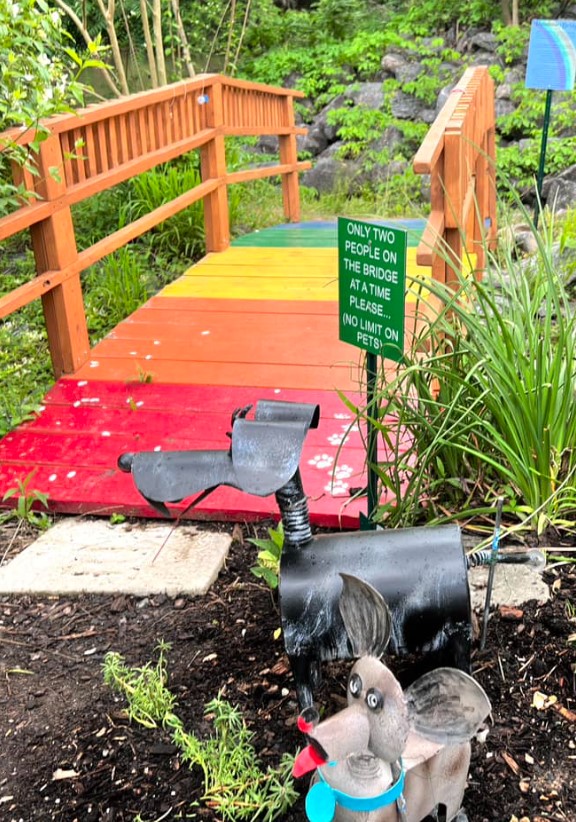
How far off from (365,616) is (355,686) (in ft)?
0.35

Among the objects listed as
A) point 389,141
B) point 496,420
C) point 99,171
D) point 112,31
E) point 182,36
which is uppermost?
point 112,31

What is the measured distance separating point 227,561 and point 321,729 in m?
1.35

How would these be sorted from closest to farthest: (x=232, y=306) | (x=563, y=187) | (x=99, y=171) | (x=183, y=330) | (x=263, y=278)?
(x=99, y=171), (x=183, y=330), (x=232, y=306), (x=263, y=278), (x=563, y=187)

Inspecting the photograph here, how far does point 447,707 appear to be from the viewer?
1297 mm

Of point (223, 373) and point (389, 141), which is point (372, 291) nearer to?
point (223, 373)

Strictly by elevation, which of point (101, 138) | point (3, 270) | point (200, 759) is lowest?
point (3, 270)

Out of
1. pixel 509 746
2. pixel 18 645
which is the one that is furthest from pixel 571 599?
pixel 18 645

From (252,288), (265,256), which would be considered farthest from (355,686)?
(265,256)

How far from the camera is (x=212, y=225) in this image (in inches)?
237

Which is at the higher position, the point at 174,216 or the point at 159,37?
the point at 159,37

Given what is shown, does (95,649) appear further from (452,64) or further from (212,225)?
(452,64)

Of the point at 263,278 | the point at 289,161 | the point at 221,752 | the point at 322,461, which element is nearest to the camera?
the point at 221,752

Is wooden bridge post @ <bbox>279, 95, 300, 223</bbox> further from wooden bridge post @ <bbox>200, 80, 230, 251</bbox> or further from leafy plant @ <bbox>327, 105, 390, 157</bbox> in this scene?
leafy plant @ <bbox>327, 105, 390, 157</bbox>

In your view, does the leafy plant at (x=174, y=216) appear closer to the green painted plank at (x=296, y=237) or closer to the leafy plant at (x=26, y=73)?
the green painted plank at (x=296, y=237)
